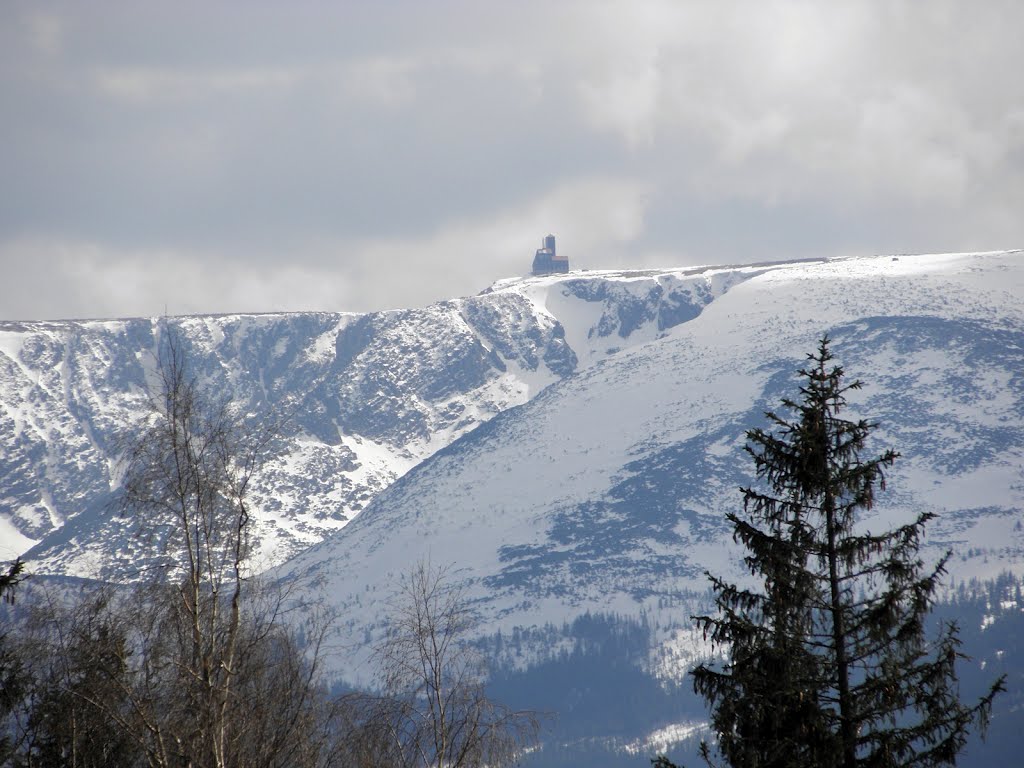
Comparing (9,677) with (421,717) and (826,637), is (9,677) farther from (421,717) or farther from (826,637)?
(826,637)

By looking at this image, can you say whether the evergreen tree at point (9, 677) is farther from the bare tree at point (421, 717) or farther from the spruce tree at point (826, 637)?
the spruce tree at point (826, 637)

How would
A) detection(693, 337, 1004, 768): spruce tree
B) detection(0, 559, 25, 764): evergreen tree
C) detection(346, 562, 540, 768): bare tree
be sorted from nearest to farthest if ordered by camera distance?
detection(693, 337, 1004, 768): spruce tree < detection(346, 562, 540, 768): bare tree < detection(0, 559, 25, 764): evergreen tree

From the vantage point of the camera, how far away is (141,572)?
22719 millimetres

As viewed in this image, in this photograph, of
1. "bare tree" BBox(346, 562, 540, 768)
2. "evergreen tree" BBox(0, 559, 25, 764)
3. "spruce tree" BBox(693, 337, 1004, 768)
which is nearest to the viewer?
"spruce tree" BBox(693, 337, 1004, 768)

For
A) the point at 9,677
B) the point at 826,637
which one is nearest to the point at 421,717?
the point at 826,637

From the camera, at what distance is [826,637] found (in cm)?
2164

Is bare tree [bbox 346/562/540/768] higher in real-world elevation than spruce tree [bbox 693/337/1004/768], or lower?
lower

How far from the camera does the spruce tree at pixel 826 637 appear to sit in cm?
2080

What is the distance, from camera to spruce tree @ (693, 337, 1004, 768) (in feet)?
68.2

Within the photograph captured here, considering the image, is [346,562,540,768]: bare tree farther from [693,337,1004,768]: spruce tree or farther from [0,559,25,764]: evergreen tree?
[0,559,25,764]: evergreen tree

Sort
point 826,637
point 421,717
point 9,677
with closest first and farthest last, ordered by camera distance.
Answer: point 826,637, point 421,717, point 9,677

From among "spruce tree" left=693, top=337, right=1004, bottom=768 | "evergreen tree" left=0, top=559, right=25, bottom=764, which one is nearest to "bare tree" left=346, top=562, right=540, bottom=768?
"spruce tree" left=693, top=337, right=1004, bottom=768

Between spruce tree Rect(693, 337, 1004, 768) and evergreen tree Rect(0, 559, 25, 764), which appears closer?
spruce tree Rect(693, 337, 1004, 768)

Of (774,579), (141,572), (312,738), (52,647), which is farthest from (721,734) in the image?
(52,647)
